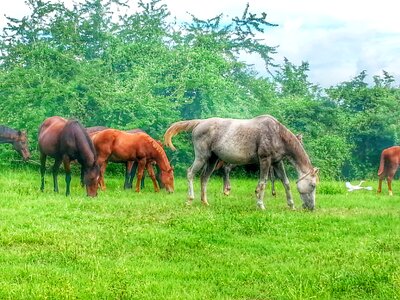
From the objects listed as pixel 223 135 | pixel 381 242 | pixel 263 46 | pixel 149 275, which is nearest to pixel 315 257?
pixel 381 242

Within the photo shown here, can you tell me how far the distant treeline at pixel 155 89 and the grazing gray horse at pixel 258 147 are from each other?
7447 mm

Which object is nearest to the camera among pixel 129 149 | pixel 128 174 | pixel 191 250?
pixel 191 250

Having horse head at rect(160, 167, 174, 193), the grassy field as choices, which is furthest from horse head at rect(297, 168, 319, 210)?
horse head at rect(160, 167, 174, 193)

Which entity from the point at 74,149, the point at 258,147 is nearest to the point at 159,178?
the point at 74,149

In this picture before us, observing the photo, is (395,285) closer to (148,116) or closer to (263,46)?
(148,116)

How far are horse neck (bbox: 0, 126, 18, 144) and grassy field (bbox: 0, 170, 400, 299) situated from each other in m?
7.23

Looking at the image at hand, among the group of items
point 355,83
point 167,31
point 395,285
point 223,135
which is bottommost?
point 395,285

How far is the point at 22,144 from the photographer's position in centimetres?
2095

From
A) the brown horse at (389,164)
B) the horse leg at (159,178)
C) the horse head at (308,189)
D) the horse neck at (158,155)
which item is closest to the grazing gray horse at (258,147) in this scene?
the horse head at (308,189)

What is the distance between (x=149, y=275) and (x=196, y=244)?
76.0 inches

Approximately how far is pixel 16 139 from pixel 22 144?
307mm

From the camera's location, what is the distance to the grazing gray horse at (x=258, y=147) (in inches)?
546

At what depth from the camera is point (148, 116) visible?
75.6 ft

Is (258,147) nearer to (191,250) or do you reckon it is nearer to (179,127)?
(179,127)
